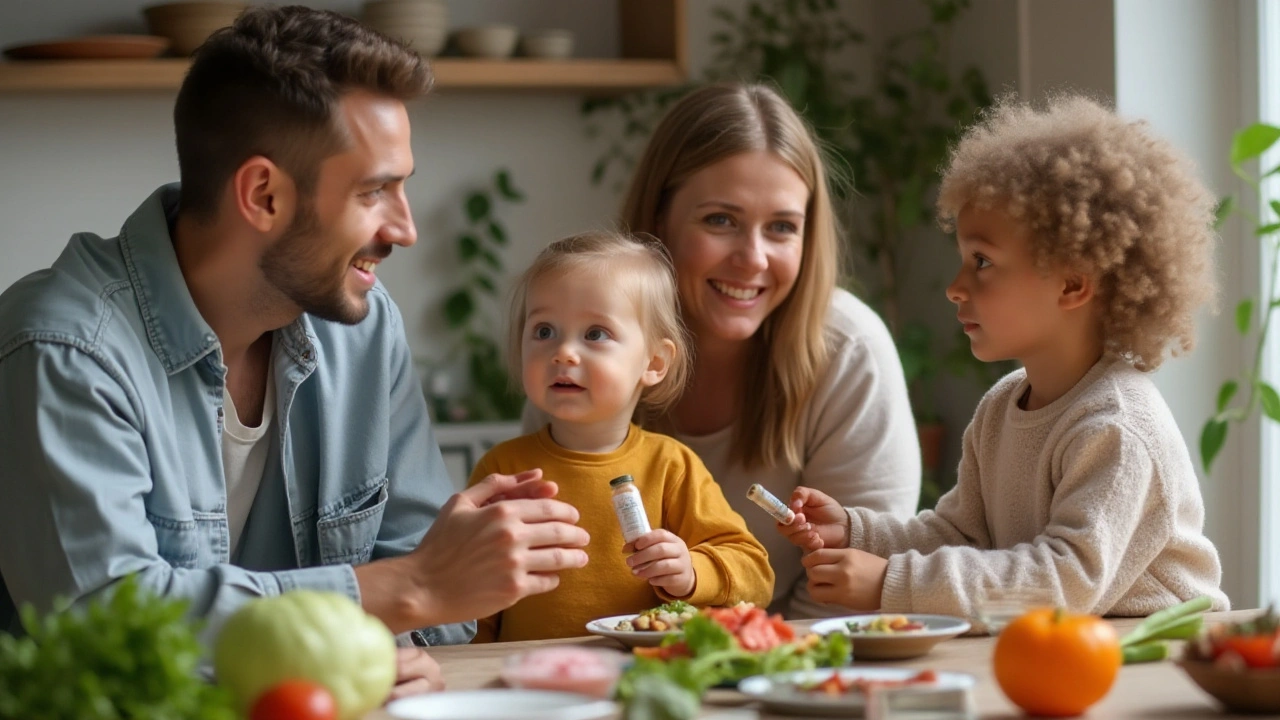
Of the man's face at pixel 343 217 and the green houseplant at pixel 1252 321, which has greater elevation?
the man's face at pixel 343 217

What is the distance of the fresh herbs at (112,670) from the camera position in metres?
1.02

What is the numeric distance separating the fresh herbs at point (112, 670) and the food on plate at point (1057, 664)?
0.66m

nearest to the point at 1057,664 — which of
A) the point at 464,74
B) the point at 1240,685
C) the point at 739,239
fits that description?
the point at 1240,685

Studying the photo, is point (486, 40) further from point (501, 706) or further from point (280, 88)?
point (501, 706)

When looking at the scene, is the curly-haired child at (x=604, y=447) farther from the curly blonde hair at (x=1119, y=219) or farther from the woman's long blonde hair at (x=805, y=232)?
the curly blonde hair at (x=1119, y=219)

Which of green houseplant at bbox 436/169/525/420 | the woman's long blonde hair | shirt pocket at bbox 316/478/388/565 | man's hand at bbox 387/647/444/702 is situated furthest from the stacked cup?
man's hand at bbox 387/647/444/702

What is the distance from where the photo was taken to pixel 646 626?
162cm

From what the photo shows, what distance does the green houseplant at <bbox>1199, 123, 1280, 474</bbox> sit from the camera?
248cm

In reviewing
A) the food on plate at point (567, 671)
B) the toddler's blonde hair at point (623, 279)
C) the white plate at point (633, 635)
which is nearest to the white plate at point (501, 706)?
the food on plate at point (567, 671)

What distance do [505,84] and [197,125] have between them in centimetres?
184

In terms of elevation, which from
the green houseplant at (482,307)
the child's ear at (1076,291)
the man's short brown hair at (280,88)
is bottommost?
the green houseplant at (482,307)

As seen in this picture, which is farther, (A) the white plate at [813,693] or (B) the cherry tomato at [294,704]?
(A) the white plate at [813,693]

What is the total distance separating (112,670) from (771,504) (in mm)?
955

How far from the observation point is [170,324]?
181cm
